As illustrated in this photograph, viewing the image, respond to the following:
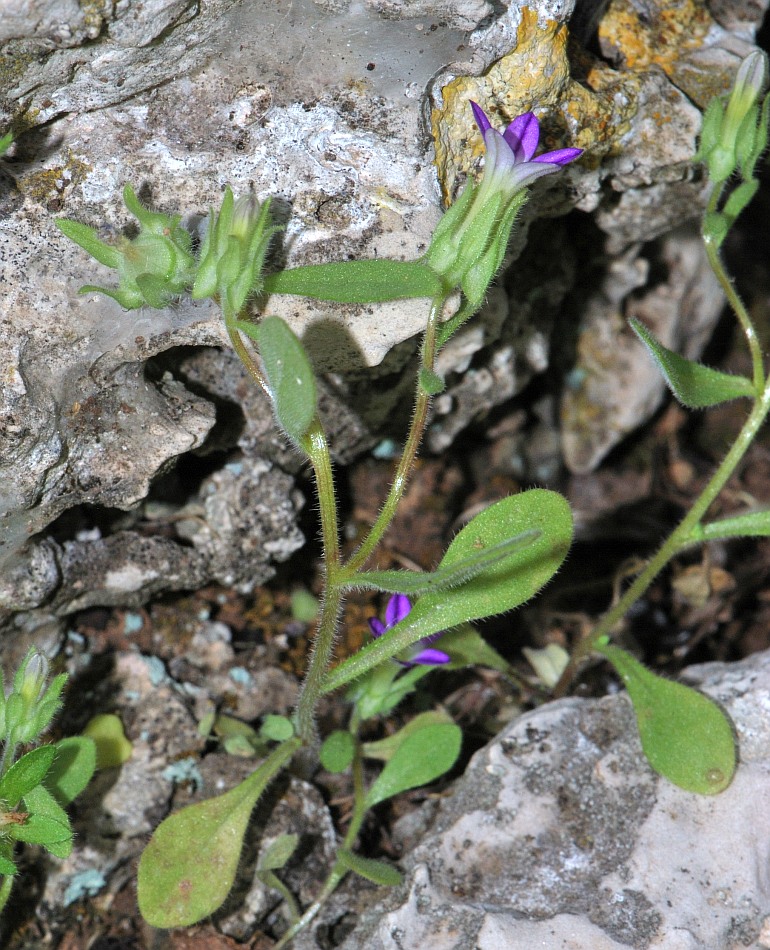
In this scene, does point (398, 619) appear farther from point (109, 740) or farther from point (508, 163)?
point (508, 163)

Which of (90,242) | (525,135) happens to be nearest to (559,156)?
(525,135)

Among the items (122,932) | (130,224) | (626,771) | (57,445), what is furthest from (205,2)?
(122,932)

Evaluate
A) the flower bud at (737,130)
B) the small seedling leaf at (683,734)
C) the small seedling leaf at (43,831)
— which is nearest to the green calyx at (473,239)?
the flower bud at (737,130)

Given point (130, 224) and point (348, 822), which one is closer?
point (130, 224)

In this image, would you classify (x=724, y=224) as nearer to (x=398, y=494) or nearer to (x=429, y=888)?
(x=398, y=494)

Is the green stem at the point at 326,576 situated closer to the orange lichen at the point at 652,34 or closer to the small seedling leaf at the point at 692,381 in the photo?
the small seedling leaf at the point at 692,381

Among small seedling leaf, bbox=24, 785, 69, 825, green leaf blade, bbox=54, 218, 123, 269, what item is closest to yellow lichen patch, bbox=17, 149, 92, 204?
green leaf blade, bbox=54, 218, 123, 269
